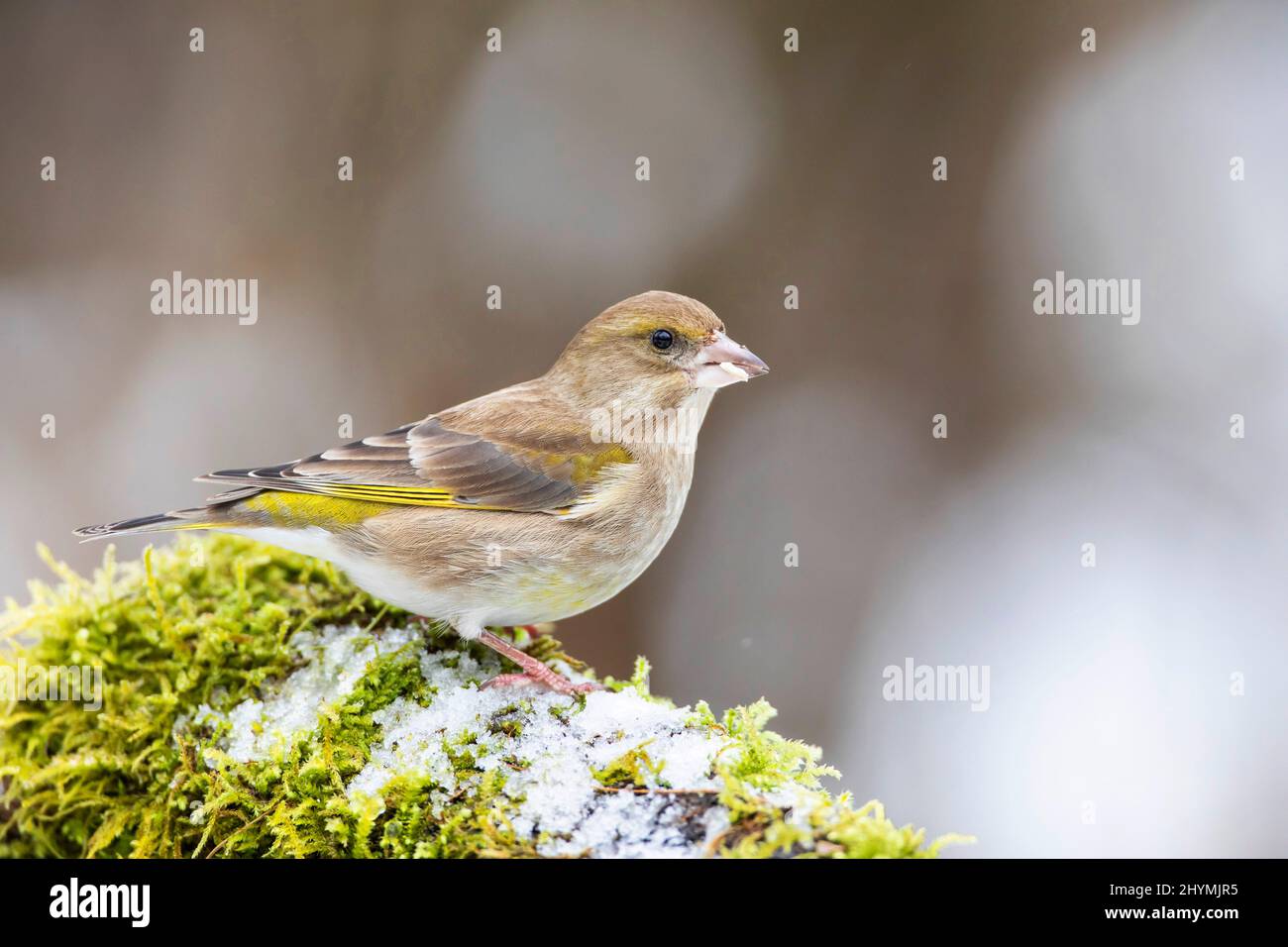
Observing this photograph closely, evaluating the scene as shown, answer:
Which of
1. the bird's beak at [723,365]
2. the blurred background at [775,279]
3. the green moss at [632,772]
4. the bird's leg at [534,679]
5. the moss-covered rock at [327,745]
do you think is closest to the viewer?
the moss-covered rock at [327,745]

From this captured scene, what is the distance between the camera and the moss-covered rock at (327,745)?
259cm

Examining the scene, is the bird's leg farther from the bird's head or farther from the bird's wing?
the bird's head

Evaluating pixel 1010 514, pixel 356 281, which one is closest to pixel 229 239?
pixel 356 281

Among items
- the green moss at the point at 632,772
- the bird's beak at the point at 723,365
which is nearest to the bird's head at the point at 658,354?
the bird's beak at the point at 723,365

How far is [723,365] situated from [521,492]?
1.10 meters

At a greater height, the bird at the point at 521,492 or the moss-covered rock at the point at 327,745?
the bird at the point at 521,492

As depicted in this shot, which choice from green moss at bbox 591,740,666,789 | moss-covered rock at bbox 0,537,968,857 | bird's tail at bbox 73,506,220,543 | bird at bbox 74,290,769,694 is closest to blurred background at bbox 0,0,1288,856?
bird at bbox 74,290,769,694

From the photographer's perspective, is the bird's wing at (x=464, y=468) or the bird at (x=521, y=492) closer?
the bird at (x=521, y=492)

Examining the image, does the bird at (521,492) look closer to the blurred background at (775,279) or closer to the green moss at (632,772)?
the green moss at (632,772)

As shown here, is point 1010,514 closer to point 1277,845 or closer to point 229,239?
point 1277,845

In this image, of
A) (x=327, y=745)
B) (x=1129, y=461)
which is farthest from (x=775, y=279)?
(x=327, y=745)

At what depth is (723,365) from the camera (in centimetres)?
427

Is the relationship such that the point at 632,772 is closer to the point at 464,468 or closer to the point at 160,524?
the point at 464,468

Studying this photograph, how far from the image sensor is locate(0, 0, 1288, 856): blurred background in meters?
7.68
